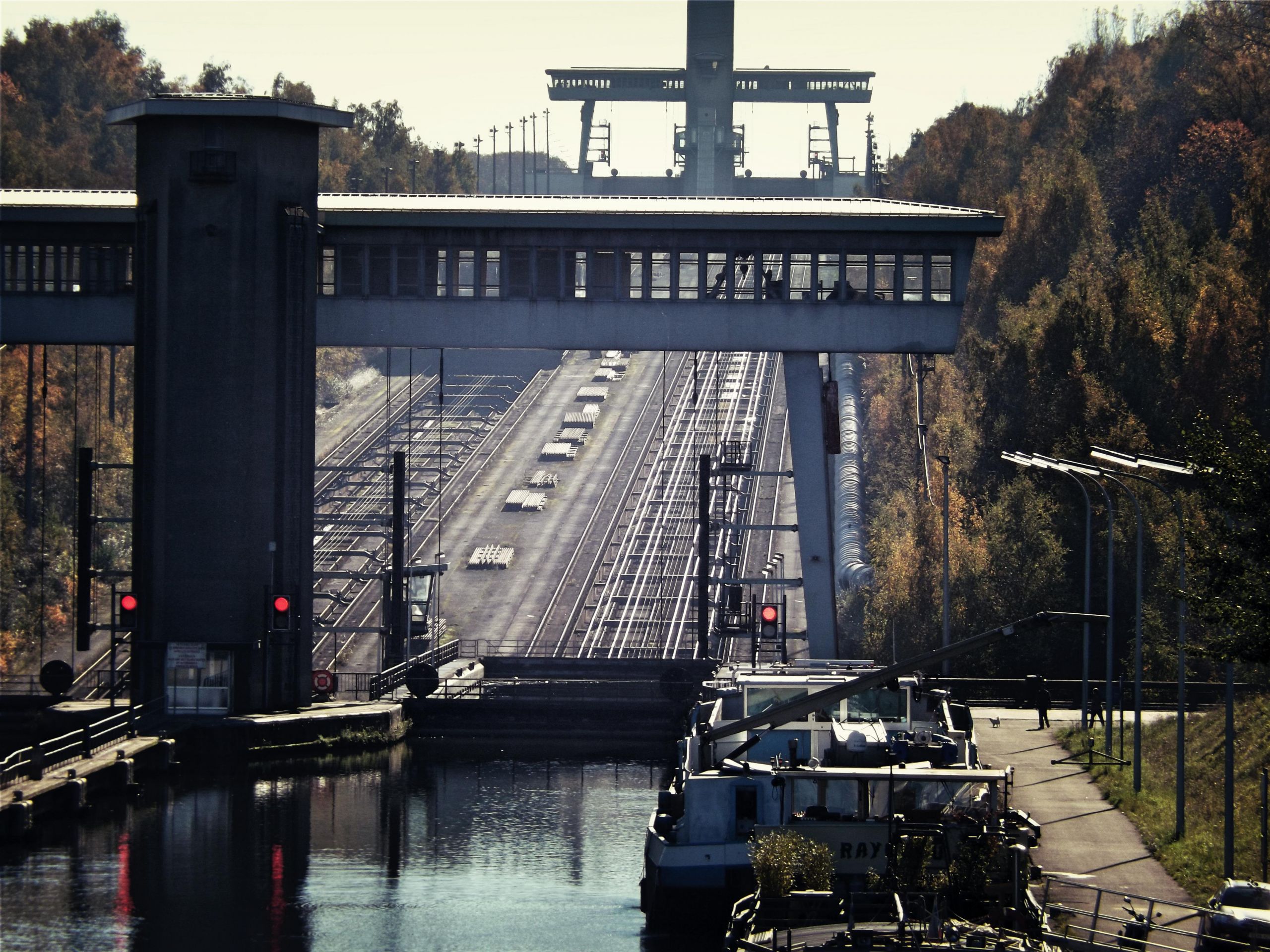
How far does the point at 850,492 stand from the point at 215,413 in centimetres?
5221

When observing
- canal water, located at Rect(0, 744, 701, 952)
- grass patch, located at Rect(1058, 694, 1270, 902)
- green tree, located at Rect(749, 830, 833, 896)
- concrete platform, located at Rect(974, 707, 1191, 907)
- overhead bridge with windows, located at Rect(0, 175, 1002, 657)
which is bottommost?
canal water, located at Rect(0, 744, 701, 952)

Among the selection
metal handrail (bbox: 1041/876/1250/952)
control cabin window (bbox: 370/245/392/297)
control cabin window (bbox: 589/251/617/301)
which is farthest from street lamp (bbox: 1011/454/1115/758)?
control cabin window (bbox: 370/245/392/297)

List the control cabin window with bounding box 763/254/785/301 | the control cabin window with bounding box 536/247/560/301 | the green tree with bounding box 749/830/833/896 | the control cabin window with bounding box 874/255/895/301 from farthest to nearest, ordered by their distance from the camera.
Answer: the control cabin window with bounding box 536/247/560/301, the control cabin window with bounding box 874/255/895/301, the control cabin window with bounding box 763/254/785/301, the green tree with bounding box 749/830/833/896

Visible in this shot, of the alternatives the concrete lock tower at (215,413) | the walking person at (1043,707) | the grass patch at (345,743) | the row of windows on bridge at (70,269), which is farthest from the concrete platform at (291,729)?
the walking person at (1043,707)

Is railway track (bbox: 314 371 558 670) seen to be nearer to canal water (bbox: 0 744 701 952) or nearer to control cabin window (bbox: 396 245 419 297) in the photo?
control cabin window (bbox: 396 245 419 297)

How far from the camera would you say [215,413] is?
5025 cm

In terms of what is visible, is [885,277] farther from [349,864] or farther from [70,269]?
[349,864]

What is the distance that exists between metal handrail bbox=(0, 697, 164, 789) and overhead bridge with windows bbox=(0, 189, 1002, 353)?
477 inches

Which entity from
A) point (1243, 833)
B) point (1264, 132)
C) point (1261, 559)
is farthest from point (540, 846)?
point (1264, 132)

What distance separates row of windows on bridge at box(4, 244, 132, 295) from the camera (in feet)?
180

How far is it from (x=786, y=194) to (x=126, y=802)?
383ft

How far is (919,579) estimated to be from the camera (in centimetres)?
7275

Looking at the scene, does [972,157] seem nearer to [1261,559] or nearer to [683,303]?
[683,303]

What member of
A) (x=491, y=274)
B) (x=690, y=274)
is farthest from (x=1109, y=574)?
(x=491, y=274)
